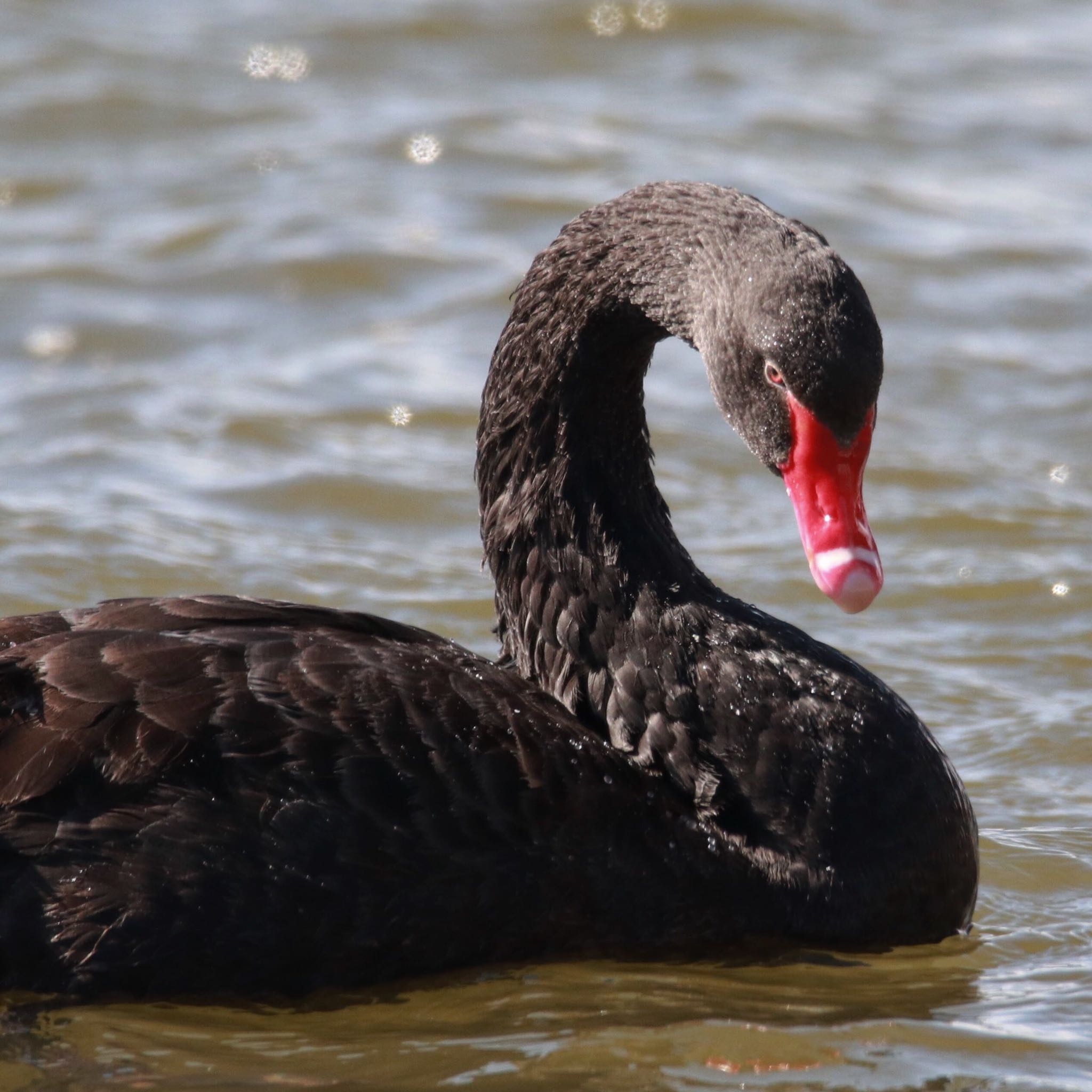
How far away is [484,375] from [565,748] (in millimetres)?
5402

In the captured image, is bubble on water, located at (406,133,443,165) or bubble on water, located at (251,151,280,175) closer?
bubble on water, located at (251,151,280,175)

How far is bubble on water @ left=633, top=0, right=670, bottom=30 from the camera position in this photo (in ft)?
54.4

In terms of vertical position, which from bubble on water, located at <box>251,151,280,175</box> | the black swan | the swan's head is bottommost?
the black swan

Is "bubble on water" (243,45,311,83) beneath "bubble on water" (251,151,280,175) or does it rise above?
above

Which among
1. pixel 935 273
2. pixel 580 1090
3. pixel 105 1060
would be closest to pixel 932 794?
pixel 580 1090

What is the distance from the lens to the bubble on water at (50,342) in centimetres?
1123

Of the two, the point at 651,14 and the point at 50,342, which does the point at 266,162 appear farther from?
the point at 651,14

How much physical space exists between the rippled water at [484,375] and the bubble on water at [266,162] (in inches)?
1.7

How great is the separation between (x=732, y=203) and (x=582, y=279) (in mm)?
569

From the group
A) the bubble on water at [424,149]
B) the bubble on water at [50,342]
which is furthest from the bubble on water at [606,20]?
the bubble on water at [50,342]

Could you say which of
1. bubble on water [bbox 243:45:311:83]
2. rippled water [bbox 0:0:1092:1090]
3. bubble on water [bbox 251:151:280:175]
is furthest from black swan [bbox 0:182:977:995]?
bubble on water [bbox 243:45:311:83]

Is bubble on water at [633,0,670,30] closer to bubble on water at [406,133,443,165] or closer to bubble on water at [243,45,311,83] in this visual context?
bubble on water at [243,45,311,83]

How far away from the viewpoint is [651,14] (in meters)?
16.7

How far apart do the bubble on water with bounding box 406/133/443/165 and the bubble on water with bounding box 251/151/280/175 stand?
915 millimetres
